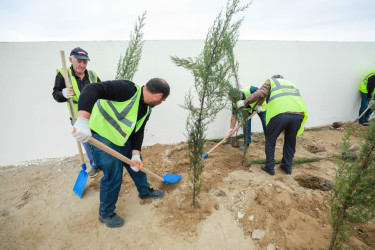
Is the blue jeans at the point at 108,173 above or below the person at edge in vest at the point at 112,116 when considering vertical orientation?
below

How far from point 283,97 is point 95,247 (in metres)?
3.94

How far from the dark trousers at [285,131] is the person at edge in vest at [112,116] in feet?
7.68

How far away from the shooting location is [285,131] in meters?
3.60

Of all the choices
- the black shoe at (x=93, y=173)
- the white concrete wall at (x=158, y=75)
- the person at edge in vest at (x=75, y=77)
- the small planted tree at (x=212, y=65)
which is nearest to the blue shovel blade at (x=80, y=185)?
the black shoe at (x=93, y=173)

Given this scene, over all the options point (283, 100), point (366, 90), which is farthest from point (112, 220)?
point (366, 90)

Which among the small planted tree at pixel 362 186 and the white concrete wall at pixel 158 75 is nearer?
the small planted tree at pixel 362 186

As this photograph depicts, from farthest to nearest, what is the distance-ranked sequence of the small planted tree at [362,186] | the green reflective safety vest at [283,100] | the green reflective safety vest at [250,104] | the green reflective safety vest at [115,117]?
the green reflective safety vest at [250,104] → the green reflective safety vest at [283,100] → the green reflective safety vest at [115,117] → the small planted tree at [362,186]

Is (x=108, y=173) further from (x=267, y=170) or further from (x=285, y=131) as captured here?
(x=285, y=131)

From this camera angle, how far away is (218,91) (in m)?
2.54

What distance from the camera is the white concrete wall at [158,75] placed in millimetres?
4016

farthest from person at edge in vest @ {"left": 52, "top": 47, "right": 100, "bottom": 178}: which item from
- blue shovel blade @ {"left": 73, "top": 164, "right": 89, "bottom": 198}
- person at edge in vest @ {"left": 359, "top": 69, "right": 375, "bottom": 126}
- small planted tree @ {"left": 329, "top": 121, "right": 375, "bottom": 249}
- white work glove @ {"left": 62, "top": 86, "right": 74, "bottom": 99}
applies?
person at edge in vest @ {"left": 359, "top": 69, "right": 375, "bottom": 126}

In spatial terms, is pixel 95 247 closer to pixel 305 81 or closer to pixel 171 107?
pixel 171 107

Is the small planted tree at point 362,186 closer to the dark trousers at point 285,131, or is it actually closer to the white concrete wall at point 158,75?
the dark trousers at point 285,131

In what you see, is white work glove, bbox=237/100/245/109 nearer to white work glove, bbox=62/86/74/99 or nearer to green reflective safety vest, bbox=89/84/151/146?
green reflective safety vest, bbox=89/84/151/146
